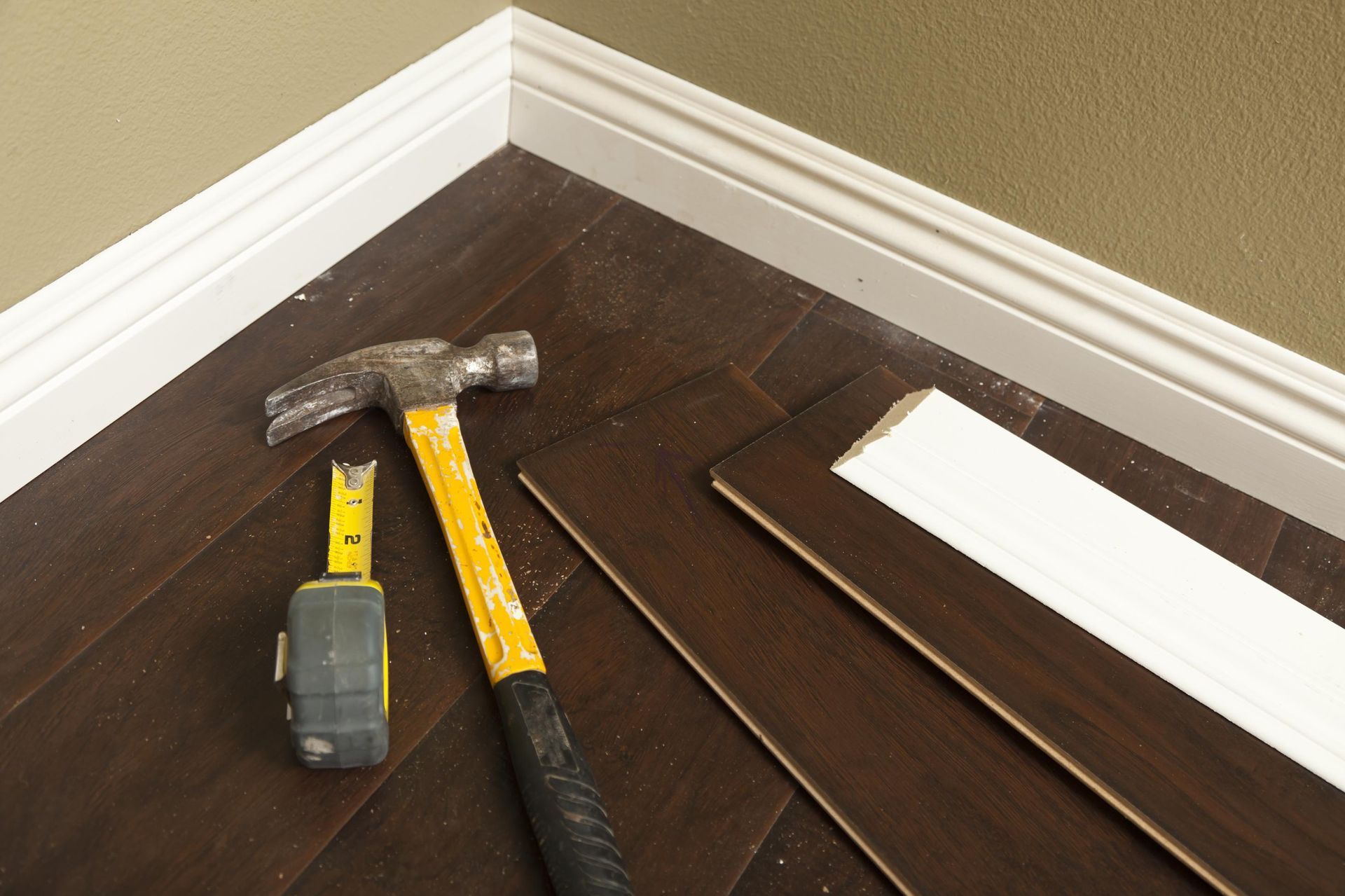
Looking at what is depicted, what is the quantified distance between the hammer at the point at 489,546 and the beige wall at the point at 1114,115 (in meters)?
0.50

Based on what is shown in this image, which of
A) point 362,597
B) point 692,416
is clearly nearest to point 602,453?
point 692,416

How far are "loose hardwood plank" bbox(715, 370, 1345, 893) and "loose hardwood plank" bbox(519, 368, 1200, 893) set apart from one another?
30 mm

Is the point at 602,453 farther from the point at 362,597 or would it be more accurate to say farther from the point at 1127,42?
the point at 1127,42

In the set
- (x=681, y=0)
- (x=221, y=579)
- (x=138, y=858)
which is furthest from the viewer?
(x=681, y=0)

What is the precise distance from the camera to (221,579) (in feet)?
3.27

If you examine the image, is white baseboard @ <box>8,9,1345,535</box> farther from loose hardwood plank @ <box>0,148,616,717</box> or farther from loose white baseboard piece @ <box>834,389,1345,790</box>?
loose white baseboard piece @ <box>834,389,1345,790</box>

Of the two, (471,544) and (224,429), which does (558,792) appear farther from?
(224,429)

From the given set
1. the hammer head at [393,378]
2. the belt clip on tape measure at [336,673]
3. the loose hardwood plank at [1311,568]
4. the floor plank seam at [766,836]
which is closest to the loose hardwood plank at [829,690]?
the floor plank seam at [766,836]

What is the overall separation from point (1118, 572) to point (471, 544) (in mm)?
653

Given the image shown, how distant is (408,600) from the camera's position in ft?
3.27

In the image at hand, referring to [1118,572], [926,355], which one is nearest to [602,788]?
[1118,572]

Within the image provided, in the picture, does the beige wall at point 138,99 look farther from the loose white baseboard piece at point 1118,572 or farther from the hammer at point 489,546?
the loose white baseboard piece at point 1118,572

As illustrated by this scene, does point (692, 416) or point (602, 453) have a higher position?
point (692, 416)

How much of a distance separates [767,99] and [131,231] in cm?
76
